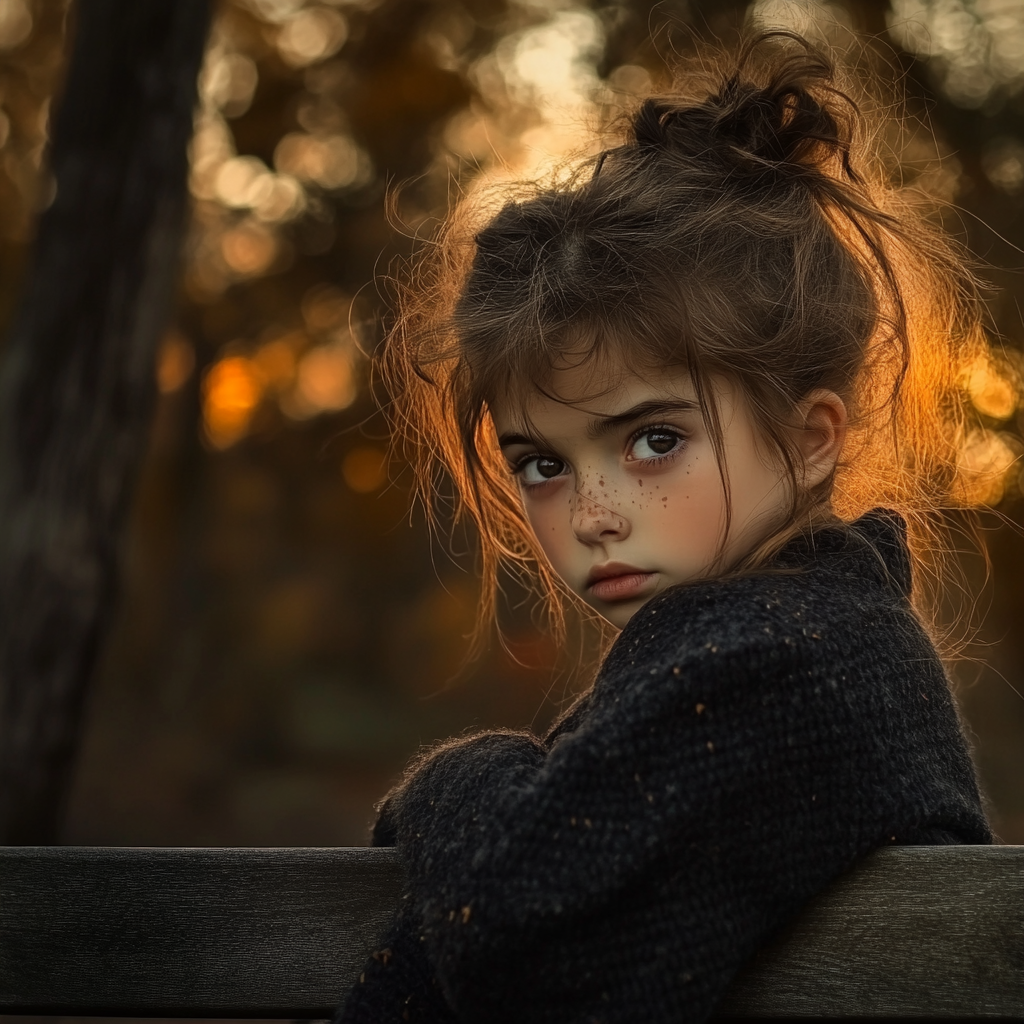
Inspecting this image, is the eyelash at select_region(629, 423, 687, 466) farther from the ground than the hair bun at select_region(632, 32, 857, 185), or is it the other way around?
the hair bun at select_region(632, 32, 857, 185)

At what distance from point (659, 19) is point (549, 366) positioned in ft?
22.8

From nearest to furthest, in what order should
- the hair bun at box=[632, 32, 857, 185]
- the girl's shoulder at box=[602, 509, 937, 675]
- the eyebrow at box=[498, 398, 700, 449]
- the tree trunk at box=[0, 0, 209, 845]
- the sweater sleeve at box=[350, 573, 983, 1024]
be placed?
the sweater sleeve at box=[350, 573, 983, 1024], the girl's shoulder at box=[602, 509, 937, 675], the eyebrow at box=[498, 398, 700, 449], the hair bun at box=[632, 32, 857, 185], the tree trunk at box=[0, 0, 209, 845]

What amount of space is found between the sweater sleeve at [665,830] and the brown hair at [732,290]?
0.82 ft

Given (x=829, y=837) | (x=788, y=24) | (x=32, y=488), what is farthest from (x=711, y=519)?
Result: (x=32, y=488)

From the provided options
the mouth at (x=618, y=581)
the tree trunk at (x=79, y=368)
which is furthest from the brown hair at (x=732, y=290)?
the tree trunk at (x=79, y=368)

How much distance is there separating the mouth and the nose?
0.11ft

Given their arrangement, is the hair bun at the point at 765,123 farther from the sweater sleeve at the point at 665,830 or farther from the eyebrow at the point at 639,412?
the sweater sleeve at the point at 665,830

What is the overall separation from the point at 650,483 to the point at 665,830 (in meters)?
0.42

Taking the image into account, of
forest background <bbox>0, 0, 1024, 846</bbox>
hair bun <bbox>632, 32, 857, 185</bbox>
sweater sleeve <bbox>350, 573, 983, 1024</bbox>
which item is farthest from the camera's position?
forest background <bbox>0, 0, 1024, 846</bbox>

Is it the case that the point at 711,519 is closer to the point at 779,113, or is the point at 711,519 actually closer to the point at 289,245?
the point at 779,113

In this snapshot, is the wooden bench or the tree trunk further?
the tree trunk

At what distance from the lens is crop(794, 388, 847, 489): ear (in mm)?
1529

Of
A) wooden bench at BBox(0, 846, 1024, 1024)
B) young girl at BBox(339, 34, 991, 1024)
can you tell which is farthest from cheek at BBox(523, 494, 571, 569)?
wooden bench at BBox(0, 846, 1024, 1024)

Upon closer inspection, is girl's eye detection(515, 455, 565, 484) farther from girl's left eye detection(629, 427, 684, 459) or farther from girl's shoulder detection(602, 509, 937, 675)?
girl's shoulder detection(602, 509, 937, 675)
